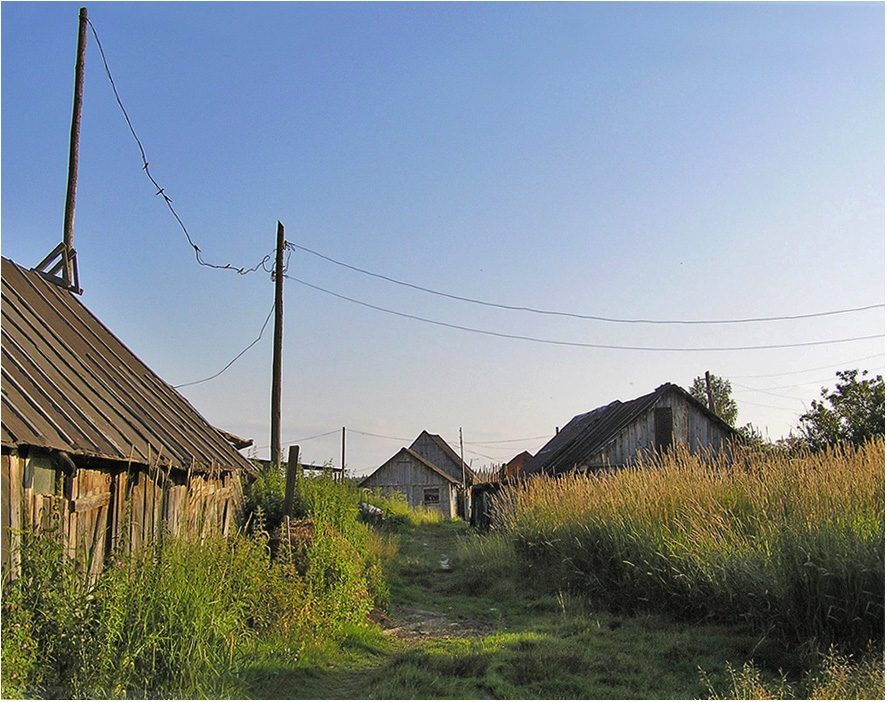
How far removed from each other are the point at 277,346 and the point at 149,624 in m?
14.6

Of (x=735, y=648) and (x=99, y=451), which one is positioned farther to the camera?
(x=735, y=648)

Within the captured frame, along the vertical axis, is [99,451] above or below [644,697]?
above

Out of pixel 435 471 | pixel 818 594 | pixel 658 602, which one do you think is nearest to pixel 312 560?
pixel 658 602

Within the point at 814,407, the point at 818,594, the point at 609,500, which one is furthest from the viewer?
the point at 814,407

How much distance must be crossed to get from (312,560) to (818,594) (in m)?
5.67

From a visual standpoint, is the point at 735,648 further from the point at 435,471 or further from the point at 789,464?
the point at 435,471

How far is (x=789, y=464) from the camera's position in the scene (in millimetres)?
9445

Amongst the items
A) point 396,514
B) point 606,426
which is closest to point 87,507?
point 606,426

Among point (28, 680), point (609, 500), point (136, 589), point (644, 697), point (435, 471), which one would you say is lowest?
point (644, 697)

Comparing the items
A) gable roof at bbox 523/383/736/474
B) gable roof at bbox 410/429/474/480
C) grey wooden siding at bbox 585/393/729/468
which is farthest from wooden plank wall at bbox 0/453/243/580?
gable roof at bbox 410/429/474/480

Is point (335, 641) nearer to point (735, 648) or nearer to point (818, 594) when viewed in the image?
point (735, 648)

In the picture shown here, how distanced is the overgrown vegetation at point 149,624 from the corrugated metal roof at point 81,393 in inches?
34.9

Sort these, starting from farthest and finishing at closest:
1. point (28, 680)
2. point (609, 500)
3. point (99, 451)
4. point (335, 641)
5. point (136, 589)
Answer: point (609, 500), point (335, 641), point (99, 451), point (136, 589), point (28, 680)

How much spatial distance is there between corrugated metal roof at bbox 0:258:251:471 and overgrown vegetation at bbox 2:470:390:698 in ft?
2.91
